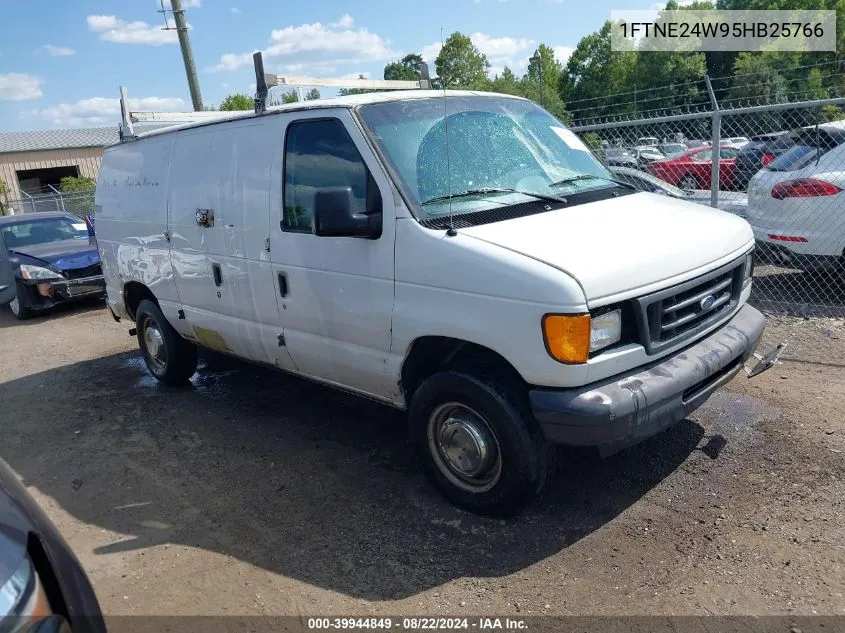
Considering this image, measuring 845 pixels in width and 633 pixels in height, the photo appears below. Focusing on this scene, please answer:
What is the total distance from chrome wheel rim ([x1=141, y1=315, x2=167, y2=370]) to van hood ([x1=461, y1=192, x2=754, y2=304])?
399cm

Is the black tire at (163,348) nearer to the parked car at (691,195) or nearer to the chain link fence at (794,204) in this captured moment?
the chain link fence at (794,204)

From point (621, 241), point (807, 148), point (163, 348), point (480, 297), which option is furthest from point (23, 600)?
point (807, 148)

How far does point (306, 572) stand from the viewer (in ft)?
11.3

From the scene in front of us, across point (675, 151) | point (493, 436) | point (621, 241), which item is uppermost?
point (675, 151)

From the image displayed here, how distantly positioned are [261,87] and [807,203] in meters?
5.35

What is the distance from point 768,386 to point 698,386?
190 centimetres

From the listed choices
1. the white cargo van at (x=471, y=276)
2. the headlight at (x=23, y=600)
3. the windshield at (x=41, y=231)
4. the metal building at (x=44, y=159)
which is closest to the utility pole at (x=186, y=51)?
the windshield at (x=41, y=231)

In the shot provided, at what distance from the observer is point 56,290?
1038 centimetres

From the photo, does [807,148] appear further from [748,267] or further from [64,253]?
[64,253]

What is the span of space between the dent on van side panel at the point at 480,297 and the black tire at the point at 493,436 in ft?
0.70

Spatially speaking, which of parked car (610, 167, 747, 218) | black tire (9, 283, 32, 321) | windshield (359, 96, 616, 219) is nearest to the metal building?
black tire (9, 283, 32, 321)

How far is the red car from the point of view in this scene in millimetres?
11430

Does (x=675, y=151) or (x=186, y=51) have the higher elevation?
(x=186, y=51)

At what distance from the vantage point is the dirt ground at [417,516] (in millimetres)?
3174
